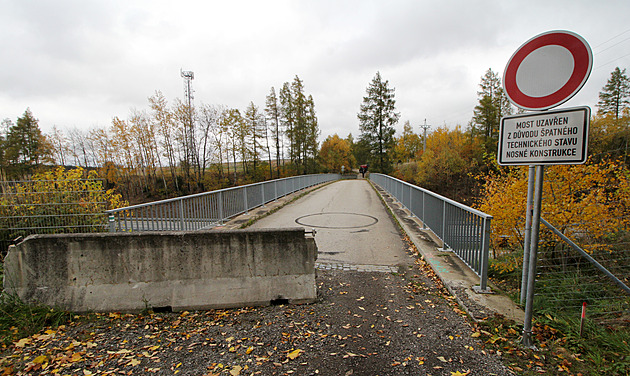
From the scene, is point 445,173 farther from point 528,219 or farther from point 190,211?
point 528,219

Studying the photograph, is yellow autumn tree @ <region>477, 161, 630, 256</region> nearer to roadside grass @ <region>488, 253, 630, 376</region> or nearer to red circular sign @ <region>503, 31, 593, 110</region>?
roadside grass @ <region>488, 253, 630, 376</region>

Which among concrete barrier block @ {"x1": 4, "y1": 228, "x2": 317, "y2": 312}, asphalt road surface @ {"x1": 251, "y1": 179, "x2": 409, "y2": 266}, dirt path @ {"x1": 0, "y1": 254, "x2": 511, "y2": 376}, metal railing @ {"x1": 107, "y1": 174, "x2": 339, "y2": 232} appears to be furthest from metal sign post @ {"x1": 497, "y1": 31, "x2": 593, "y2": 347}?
metal railing @ {"x1": 107, "y1": 174, "x2": 339, "y2": 232}

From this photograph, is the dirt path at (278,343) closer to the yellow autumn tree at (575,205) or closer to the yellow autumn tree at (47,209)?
the yellow autumn tree at (575,205)

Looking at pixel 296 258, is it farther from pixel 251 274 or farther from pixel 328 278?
pixel 328 278

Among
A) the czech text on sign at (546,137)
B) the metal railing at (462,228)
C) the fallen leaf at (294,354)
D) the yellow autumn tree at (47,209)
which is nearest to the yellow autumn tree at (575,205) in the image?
the metal railing at (462,228)

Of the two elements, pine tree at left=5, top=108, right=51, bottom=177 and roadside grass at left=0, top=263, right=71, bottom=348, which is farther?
pine tree at left=5, top=108, right=51, bottom=177

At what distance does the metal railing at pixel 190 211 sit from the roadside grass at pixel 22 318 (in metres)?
1.67

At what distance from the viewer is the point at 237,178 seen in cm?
4644

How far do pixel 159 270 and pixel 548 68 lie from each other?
16.0ft

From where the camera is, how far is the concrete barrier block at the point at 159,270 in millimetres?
3697

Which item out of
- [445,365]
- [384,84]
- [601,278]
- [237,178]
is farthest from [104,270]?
[384,84]

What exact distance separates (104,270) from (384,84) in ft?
161

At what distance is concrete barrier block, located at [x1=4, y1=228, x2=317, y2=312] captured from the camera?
3.70m

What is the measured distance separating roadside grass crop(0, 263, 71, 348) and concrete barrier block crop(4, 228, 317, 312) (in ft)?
0.28
